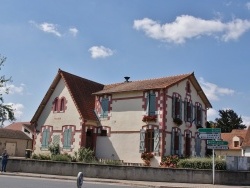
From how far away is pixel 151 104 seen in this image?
29656 mm

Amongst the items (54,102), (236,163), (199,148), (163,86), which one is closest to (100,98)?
(54,102)

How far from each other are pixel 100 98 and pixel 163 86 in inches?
285

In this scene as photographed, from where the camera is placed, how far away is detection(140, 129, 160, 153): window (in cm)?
2873

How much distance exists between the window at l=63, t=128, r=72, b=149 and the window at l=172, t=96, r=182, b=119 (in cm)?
978

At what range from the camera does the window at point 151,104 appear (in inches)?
1160

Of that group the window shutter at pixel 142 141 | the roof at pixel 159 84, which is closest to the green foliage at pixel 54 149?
the roof at pixel 159 84

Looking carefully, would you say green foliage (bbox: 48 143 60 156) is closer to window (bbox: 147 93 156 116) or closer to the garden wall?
the garden wall

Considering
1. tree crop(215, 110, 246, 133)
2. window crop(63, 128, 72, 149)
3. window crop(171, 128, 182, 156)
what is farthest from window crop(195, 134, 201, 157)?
tree crop(215, 110, 246, 133)

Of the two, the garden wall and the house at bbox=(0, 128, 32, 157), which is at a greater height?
the house at bbox=(0, 128, 32, 157)

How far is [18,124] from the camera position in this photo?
230 ft

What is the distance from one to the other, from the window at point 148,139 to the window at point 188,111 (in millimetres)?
4412

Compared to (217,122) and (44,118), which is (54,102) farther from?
(217,122)

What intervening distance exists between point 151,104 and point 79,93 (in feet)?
26.1

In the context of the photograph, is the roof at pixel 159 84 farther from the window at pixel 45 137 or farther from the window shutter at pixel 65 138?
the window at pixel 45 137
